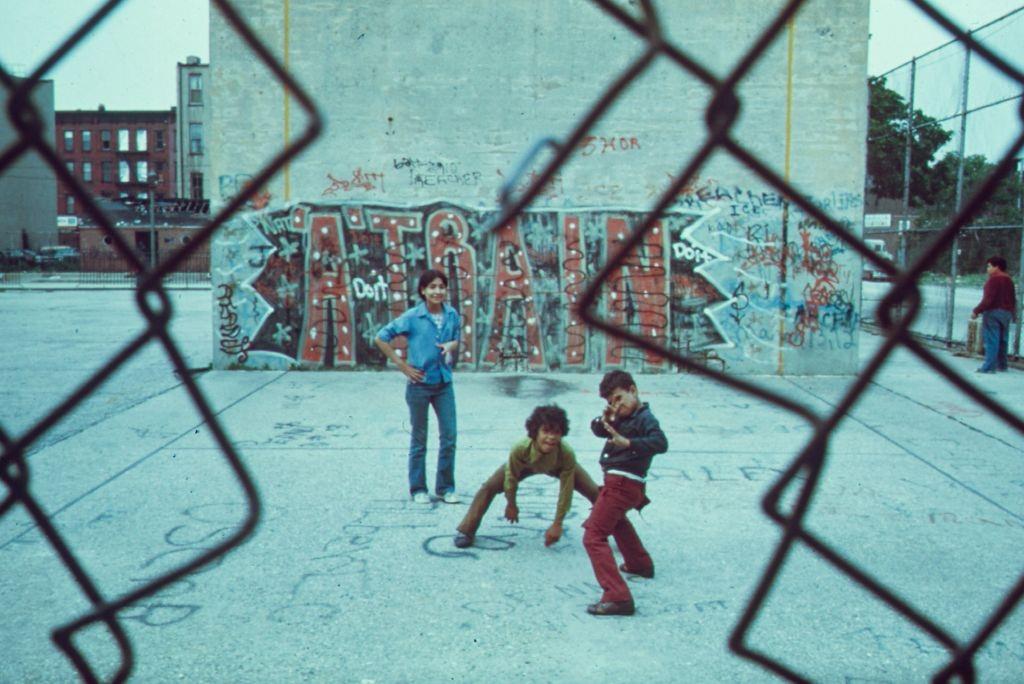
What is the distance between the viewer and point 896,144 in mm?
19031

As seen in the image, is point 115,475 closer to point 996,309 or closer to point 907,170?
point 996,309

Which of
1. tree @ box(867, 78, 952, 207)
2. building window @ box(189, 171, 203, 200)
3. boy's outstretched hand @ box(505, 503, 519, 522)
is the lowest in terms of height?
boy's outstretched hand @ box(505, 503, 519, 522)

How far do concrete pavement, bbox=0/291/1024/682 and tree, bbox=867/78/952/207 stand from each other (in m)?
7.33

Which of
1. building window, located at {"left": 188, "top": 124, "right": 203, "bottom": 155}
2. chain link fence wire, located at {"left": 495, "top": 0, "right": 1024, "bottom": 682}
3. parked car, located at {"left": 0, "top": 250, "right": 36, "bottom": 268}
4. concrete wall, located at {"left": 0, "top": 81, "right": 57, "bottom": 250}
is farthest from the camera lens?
building window, located at {"left": 188, "top": 124, "right": 203, "bottom": 155}

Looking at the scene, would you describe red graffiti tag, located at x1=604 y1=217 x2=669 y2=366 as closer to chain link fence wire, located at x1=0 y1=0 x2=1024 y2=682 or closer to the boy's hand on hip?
the boy's hand on hip

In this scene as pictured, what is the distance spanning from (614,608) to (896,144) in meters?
17.0

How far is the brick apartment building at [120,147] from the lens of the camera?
2881 inches

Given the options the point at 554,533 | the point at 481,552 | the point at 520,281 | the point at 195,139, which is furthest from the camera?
the point at 195,139

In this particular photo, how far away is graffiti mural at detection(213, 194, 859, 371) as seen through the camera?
12234mm

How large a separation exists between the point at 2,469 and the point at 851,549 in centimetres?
492

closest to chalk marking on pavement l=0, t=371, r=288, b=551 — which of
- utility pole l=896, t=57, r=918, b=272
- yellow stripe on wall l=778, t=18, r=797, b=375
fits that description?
yellow stripe on wall l=778, t=18, r=797, b=375

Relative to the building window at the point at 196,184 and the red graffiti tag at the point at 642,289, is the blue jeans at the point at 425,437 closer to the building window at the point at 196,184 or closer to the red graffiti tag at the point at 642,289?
the red graffiti tag at the point at 642,289

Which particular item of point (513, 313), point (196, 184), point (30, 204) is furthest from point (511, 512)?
point (196, 184)

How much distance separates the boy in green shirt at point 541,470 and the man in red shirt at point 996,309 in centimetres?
872
